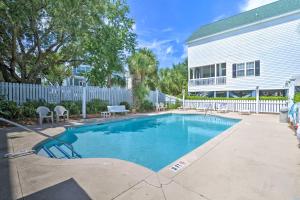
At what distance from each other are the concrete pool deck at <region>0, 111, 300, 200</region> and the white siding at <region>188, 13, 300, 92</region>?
43.9ft

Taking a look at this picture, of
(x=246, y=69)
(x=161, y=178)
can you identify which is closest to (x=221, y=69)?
(x=246, y=69)

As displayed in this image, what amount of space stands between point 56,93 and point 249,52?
16949 mm

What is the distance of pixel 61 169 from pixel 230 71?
17937 millimetres

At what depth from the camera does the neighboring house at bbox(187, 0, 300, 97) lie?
14.8 m

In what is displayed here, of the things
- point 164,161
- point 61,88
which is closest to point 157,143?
point 164,161

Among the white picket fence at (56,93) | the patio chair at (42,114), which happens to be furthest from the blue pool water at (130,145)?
the white picket fence at (56,93)

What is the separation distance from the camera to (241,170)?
11.7 ft

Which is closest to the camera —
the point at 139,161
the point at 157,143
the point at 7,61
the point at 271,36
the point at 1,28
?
the point at 139,161

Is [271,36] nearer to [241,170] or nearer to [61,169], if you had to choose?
[241,170]

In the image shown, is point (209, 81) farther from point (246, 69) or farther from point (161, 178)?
point (161, 178)

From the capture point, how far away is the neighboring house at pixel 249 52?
1480 centimetres

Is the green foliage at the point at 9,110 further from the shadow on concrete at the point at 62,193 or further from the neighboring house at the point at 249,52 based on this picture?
the neighboring house at the point at 249,52

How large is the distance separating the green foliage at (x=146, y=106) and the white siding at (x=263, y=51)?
6446 millimetres

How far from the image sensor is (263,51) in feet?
52.4
